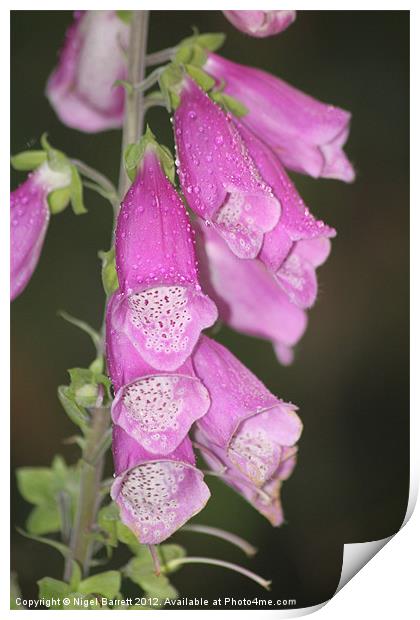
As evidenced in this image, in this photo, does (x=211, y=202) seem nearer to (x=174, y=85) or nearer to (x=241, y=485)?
(x=174, y=85)

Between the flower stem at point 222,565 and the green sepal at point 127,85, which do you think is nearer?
the green sepal at point 127,85

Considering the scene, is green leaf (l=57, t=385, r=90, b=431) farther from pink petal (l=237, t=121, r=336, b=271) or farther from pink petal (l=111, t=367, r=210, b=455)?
pink petal (l=237, t=121, r=336, b=271)

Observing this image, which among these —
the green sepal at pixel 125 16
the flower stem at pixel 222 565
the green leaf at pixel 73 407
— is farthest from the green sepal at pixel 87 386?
the green sepal at pixel 125 16

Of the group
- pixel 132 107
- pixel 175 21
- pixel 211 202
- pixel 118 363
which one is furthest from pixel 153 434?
pixel 175 21

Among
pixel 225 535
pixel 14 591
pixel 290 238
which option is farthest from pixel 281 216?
pixel 14 591

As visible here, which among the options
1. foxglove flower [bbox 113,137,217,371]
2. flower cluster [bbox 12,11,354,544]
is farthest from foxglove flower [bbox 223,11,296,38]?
foxglove flower [bbox 113,137,217,371]

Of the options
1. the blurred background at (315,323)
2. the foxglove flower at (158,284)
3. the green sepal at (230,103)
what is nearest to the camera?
the foxglove flower at (158,284)

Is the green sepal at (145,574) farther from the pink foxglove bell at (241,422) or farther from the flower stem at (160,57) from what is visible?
the flower stem at (160,57)
